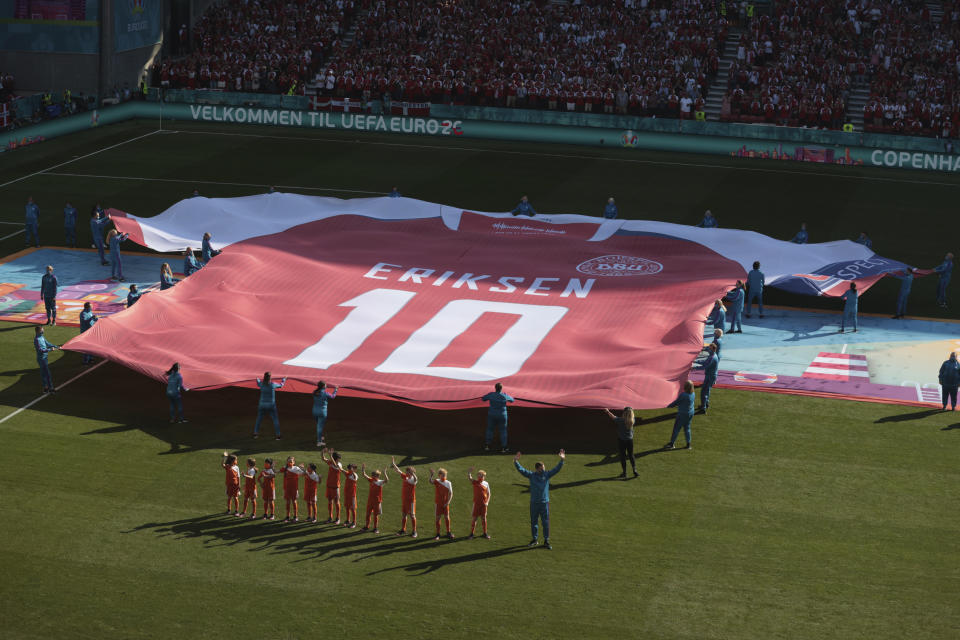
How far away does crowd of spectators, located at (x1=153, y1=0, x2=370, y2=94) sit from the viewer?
61.4 metres

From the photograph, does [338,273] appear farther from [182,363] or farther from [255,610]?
[255,610]

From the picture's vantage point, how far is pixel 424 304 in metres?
29.6

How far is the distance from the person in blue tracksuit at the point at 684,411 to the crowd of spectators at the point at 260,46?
40.6 metres

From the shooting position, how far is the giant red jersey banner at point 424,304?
83.3 feet

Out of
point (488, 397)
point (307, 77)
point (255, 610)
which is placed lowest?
point (255, 610)

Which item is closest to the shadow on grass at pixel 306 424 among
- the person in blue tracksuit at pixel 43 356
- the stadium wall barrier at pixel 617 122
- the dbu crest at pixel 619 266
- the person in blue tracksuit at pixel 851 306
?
the person in blue tracksuit at pixel 43 356

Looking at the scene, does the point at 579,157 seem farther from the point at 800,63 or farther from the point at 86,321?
the point at 86,321

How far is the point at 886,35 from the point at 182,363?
4360 cm

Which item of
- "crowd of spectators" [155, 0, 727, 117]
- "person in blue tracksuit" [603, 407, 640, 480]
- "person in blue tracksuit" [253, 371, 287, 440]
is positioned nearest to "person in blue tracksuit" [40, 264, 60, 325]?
"person in blue tracksuit" [253, 371, 287, 440]

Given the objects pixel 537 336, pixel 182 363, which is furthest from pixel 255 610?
pixel 537 336

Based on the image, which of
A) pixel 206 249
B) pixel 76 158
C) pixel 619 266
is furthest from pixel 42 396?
pixel 76 158

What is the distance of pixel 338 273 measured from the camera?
103ft

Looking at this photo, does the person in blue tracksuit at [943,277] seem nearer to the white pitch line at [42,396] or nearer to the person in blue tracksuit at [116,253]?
the white pitch line at [42,396]

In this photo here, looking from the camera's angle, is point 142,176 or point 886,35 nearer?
point 142,176
